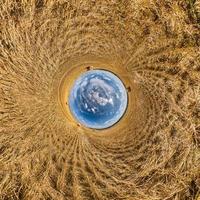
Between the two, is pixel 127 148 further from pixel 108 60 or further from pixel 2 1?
pixel 2 1

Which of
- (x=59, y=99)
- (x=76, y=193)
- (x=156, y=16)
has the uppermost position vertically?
(x=156, y=16)

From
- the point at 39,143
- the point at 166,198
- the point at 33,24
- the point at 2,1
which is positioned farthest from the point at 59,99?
the point at 166,198

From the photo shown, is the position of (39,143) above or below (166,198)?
above

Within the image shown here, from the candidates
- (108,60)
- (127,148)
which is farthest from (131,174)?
(108,60)
